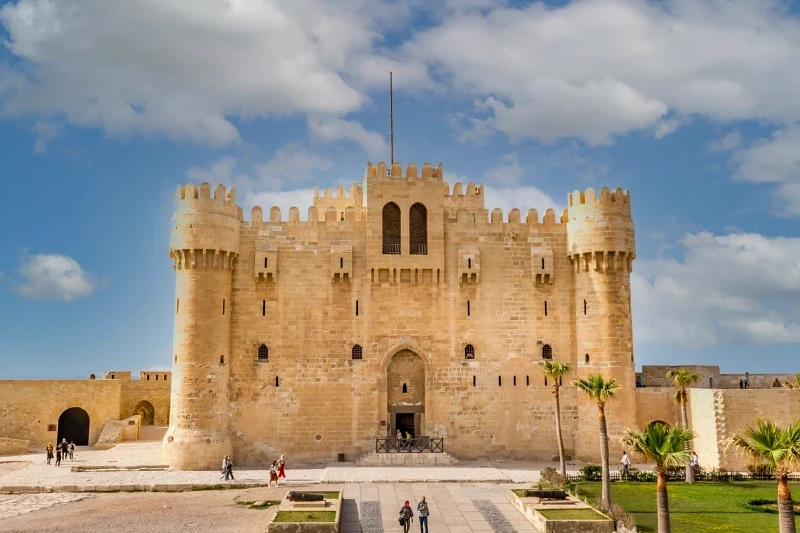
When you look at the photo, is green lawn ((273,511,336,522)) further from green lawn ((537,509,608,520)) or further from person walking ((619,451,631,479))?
person walking ((619,451,631,479))

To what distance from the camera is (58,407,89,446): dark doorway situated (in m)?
41.5

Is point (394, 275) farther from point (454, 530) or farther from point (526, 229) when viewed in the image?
point (454, 530)

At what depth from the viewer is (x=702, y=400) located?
31.6 metres

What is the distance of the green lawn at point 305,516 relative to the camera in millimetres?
19438

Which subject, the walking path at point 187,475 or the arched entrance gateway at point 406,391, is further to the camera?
the arched entrance gateway at point 406,391

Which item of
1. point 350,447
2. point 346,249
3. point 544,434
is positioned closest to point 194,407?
point 350,447

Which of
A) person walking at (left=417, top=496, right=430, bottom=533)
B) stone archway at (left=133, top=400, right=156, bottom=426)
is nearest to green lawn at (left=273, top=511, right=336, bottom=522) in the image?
person walking at (left=417, top=496, right=430, bottom=533)

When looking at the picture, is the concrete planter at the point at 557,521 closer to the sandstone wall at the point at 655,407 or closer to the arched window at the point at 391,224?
the sandstone wall at the point at 655,407

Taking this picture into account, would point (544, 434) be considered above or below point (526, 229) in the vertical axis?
below

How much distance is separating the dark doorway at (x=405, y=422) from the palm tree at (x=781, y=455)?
19.9m

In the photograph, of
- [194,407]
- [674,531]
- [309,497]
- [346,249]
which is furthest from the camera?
[346,249]

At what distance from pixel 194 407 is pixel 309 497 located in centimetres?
1152

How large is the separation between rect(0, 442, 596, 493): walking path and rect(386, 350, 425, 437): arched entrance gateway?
326cm

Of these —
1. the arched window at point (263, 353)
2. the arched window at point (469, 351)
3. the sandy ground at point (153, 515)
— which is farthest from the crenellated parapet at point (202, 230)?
the arched window at point (469, 351)
